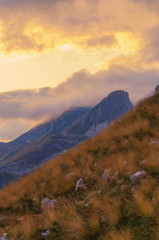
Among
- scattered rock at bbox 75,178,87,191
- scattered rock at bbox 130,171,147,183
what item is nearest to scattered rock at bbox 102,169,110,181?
scattered rock at bbox 75,178,87,191

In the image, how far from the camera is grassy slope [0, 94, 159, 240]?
504 centimetres

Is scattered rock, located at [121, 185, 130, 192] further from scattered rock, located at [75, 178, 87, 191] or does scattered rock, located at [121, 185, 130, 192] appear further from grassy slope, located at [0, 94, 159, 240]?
scattered rock, located at [75, 178, 87, 191]

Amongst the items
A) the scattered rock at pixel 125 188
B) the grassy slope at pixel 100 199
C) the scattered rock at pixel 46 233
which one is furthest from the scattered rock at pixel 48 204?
the scattered rock at pixel 125 188

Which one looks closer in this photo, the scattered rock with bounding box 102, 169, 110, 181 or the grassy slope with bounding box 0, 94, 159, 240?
the grassy slope with bounding box 0, 94, 159, 240

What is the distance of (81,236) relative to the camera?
5.07m

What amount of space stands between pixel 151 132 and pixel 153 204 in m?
7.57

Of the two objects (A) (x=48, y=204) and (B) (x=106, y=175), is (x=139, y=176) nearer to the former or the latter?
(B) (x=106, y=175)

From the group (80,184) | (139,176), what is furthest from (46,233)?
(139,176)

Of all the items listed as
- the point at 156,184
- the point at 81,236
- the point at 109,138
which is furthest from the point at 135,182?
the point at 109,138

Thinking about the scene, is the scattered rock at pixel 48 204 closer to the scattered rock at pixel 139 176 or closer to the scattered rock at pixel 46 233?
the scattered rock at pixel 46 233

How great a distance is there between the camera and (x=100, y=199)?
22.1 feet

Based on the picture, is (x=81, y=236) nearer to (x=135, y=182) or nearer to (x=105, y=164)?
(x=135, y=182)

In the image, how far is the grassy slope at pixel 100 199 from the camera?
5044 mm

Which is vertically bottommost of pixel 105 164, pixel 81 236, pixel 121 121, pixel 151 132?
pixel 81 236
